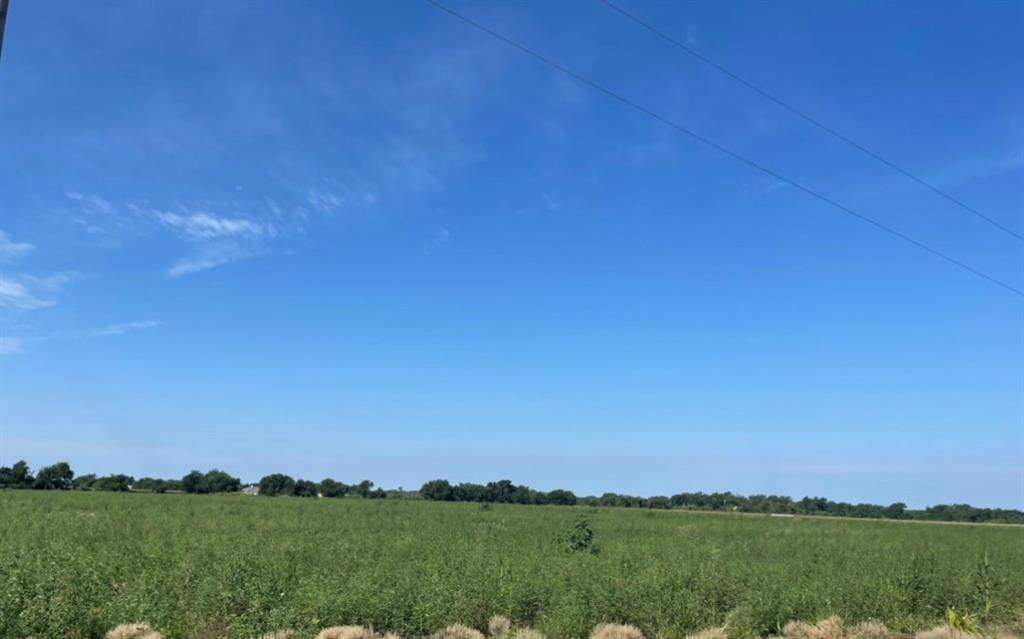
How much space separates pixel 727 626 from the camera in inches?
464

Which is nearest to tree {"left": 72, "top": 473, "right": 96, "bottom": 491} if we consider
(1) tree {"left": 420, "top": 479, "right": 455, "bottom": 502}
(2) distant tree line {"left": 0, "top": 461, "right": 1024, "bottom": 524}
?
(2) distant tree line {"left": 0, "top": 461, "right": 1024, "bottom": 524}

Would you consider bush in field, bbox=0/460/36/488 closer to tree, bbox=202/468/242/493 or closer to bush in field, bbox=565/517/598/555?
tree, bbox=202/468/242/493

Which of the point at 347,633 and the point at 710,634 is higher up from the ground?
the point at 347,633

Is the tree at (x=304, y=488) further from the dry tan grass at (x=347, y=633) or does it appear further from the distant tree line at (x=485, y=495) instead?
the dry tan grass at (x=347, y=633)

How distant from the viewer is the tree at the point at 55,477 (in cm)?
9875

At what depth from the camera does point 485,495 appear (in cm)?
13025

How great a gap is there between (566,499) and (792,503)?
49036 mm

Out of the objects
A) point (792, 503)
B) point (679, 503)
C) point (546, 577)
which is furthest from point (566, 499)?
point (546, 577)

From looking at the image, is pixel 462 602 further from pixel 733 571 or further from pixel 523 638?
pixel 733 571

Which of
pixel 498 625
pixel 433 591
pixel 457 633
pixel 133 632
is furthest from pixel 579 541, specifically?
pixel 133 632

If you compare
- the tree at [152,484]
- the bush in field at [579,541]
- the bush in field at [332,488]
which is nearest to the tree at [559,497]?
the bush in field at [332,488]

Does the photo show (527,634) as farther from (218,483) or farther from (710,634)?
(218,483)

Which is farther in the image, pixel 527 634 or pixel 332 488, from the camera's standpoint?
pixel 332 488

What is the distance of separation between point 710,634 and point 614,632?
1595 mm
